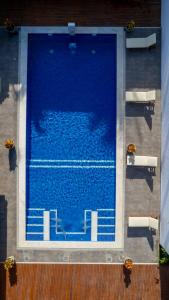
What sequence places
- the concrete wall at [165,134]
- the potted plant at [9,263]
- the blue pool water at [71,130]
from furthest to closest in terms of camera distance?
the blue pool water at [71,130], the potted plant at [9,263], the concrete wall at [165,134]

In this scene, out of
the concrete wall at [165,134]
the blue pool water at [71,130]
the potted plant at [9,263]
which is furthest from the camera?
the blue pool water at [71,130]

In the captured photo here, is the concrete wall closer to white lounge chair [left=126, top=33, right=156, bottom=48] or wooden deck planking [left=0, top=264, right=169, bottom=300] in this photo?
white lounge chair [left=126, top=33, right=156, bottom=48]

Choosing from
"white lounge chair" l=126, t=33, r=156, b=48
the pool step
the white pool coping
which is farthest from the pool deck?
the pool step

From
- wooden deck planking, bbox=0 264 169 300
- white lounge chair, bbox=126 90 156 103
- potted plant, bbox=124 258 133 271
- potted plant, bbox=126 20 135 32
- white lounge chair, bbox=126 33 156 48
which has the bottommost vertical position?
wooden deck planking, bbox=0 264 169 300

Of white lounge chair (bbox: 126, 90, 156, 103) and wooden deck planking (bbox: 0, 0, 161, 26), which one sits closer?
white lounge chair (bbox: 126, 90, 156, 103)

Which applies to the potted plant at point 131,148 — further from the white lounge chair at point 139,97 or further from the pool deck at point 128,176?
the white lounge chair at point 139,97

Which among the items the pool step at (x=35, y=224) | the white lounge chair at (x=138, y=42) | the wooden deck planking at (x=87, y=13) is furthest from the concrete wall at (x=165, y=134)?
the pool step at (x=35, y=224)

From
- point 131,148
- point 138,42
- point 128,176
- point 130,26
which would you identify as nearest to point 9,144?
point 131,148
